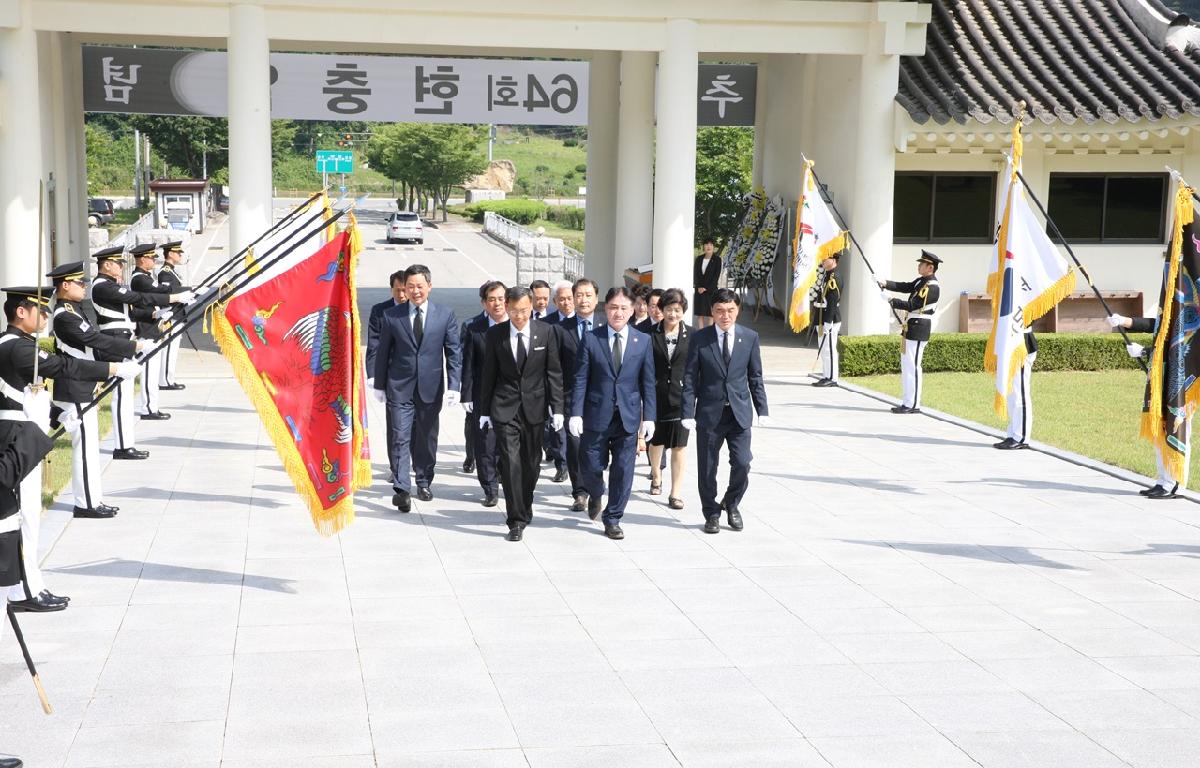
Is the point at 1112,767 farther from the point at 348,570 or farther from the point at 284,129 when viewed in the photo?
the point at 284,129

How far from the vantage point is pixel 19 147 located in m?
18.1

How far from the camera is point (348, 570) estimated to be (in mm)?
9211

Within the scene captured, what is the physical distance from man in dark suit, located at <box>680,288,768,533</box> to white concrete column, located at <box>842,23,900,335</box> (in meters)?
10.1

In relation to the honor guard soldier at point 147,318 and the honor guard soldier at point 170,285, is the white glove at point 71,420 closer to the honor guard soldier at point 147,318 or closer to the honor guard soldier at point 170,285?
the honor guard soldier at point 147,318

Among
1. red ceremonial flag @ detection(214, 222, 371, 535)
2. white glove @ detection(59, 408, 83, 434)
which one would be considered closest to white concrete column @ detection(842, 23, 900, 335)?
red ceremonial flag @ detection(214, 222, 371, 535)

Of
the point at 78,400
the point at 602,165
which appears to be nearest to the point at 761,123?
the point at 602,165

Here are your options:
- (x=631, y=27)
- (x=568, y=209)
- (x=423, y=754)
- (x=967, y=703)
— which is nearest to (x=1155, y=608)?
(x=967, y=703)

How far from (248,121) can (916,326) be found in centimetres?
930

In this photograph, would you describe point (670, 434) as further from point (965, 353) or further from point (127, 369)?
point (965, 353)

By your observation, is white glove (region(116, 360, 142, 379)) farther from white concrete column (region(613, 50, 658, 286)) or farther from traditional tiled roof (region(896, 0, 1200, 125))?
white concrete column (region(613, 50, 658, 286))

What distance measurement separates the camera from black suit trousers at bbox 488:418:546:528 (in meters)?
10.1

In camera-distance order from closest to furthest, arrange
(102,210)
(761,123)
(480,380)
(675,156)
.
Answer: (480,380), (675,156), (761,123), (102,210)

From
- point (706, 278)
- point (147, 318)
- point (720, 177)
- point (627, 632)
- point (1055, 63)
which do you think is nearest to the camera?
point (627, 632)

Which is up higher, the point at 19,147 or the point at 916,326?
the point at 19,147
